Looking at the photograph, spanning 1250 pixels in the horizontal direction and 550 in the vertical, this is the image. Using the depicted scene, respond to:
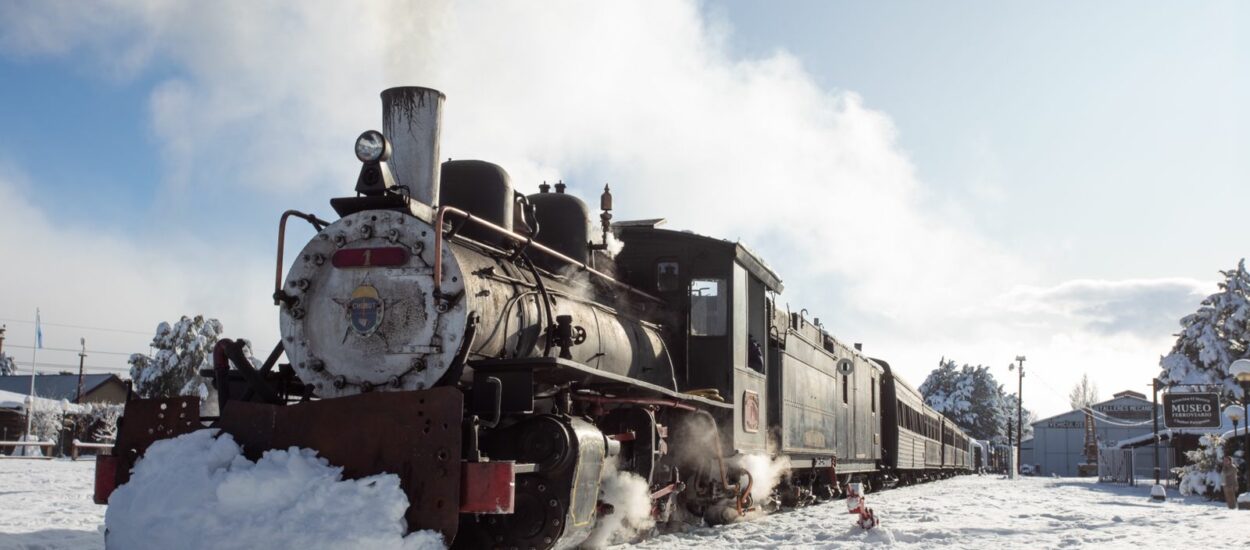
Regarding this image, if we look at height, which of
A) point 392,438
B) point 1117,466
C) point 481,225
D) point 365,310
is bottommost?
point 1117,466

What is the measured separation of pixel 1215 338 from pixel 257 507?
4527cm

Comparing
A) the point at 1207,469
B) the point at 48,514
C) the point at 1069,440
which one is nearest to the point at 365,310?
the point at 48,514

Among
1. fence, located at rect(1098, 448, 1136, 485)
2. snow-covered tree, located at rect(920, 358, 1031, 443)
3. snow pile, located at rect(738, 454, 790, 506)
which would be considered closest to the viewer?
snow pile, located at rect(738, 454, 790, 506)

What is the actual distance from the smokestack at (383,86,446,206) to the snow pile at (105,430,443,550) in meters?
2.08

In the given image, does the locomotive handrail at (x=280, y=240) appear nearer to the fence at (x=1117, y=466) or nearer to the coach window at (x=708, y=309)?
the coach window at (x=708, y=309)

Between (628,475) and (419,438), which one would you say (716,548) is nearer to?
(628,475)

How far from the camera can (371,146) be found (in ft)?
20.3

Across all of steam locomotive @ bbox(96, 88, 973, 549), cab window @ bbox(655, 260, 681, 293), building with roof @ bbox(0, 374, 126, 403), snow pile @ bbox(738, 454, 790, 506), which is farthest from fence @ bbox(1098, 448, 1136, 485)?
building with roof @ bbox(0, 374, 126, 403)

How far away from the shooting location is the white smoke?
712 cm

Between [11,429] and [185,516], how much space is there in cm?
4483

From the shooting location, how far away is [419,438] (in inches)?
205

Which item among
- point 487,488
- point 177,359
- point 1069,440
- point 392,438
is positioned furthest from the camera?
point 1069,440

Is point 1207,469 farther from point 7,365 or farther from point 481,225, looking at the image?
point 7,365

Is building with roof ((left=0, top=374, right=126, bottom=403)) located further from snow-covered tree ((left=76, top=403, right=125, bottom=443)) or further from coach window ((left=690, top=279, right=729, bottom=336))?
coach window ((left=690, top=279, right=729, bottom=336))
